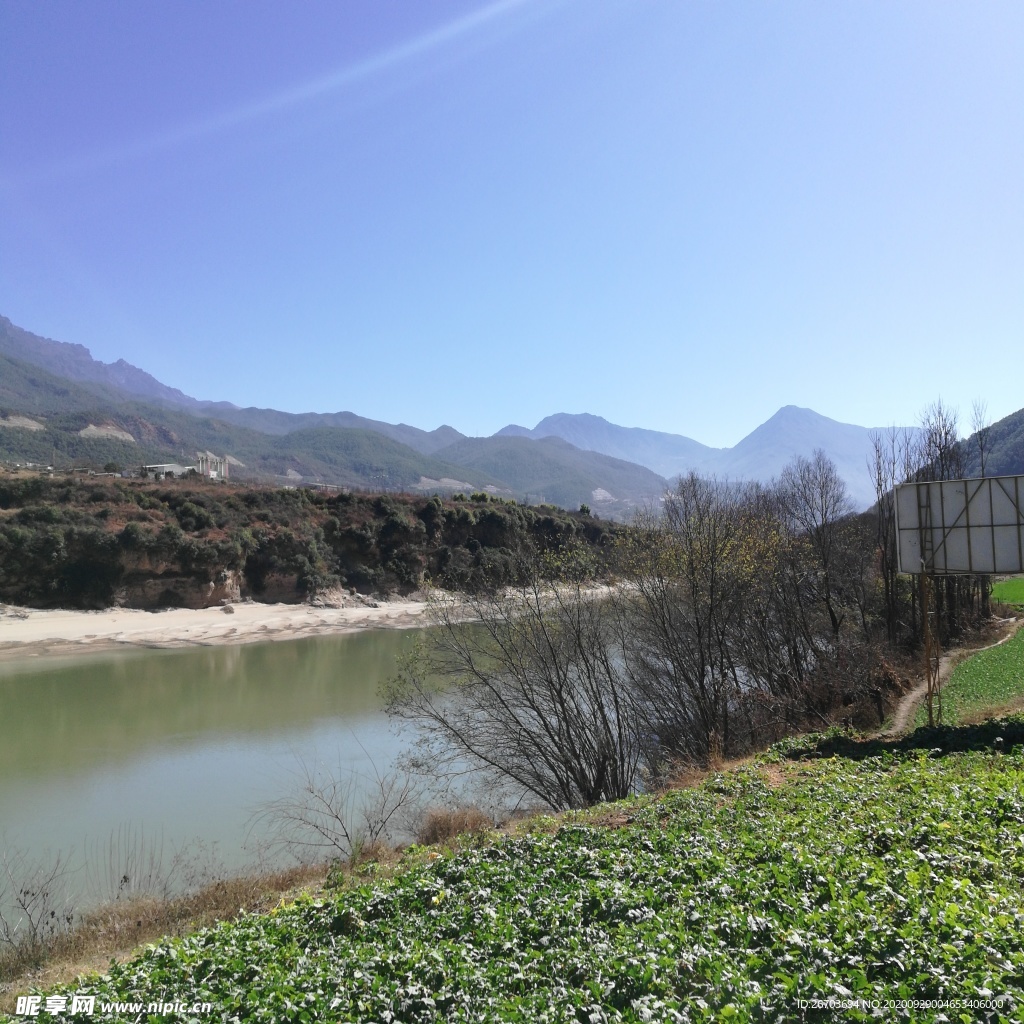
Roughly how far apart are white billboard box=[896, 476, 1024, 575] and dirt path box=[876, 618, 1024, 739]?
12.7 ft

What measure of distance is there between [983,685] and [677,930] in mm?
18085

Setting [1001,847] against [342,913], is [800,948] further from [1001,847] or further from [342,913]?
[342,913]

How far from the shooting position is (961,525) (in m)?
13.8

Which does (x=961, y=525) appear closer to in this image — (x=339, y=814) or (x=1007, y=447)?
(x=339, y=814)

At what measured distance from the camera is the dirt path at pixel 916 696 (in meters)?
15.6

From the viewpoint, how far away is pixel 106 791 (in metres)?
17.5

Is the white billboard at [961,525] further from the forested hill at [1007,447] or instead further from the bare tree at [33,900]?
the forested hill at [1007,447]

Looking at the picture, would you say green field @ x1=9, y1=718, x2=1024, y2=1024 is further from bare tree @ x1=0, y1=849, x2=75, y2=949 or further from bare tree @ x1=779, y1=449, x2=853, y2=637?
bare tree @ x1=779, y1=449, x2=853, y2=637

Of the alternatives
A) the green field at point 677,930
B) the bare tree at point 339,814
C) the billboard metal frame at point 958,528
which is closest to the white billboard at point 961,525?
the billboard metal frame at point 958,528

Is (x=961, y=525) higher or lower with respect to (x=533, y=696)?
higher

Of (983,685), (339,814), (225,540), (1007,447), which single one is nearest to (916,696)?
(983,685)

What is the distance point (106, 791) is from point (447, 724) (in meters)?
9.59

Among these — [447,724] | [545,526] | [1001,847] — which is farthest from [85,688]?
[545,526]

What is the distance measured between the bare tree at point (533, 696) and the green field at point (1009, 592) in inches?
1365
